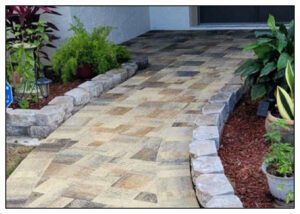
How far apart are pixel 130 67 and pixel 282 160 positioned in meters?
3.18

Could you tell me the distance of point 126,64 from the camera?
20.0 feet

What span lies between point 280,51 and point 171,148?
1.05m

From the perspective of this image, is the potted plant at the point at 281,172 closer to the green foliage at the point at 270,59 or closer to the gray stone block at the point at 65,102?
the green foliage at the point at 270,59

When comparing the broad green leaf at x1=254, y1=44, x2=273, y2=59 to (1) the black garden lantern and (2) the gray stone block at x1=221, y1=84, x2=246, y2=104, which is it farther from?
(1) the black garden lantern

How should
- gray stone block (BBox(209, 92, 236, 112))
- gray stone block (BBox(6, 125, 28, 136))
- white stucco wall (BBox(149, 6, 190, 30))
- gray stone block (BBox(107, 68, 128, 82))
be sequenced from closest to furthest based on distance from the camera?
1. gray stone block (BBox(209, 92, 236, 112))
2. gray stone block (BBox(6, 125, 28, 136))
3. gray stone block (BBox(107, 68, 128, 82))
4. white stucco wall (BBox(149, 6, 190, 30))

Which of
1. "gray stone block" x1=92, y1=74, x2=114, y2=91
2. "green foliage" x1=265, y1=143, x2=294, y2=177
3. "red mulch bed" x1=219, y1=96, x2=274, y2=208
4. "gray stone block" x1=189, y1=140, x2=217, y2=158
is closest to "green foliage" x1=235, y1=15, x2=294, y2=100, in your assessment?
"red mulch bed" x1=219, y1=96, x2=274, y2=208

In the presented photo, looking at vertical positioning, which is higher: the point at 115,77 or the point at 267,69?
the point at 267,69

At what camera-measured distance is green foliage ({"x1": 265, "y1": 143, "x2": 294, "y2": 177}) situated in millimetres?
3072

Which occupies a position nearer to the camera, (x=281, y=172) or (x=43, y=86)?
(x=281, y=172)

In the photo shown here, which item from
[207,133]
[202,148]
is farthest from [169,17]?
[202,148]

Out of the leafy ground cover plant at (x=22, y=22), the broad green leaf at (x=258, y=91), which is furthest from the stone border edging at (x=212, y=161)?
the leafy ground cover plant at (x=22, y=22)

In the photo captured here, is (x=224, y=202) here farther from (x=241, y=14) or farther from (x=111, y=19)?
(x=241, y=14)

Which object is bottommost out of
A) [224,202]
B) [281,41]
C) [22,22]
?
[224,202]

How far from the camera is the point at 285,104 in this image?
3.66m
